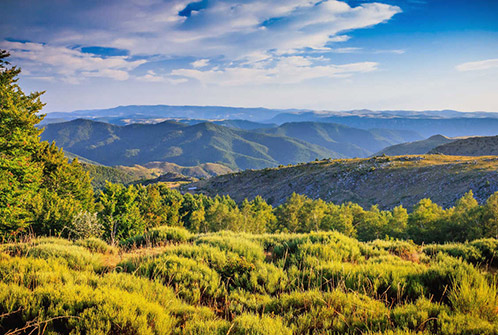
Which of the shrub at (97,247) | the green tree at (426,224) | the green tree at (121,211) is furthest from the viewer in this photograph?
the green tree at (121,211)

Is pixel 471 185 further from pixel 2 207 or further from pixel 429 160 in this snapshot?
pixel 2 207

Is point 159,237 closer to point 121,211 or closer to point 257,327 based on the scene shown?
point 257,327

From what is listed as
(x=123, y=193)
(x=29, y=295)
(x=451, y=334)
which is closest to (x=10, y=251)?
(x=29, y=295)

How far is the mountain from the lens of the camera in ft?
313

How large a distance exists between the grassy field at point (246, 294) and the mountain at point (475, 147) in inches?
4654

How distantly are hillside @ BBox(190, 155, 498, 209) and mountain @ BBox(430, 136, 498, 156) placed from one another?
5163 cm

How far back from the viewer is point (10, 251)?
7004 millimetres

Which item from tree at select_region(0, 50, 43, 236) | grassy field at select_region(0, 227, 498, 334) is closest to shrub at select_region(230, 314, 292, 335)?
grassy field at select_region(0, 227, 498, 334)

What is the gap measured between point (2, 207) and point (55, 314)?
20.8 meters

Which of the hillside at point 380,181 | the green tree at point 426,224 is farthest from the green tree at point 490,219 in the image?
the hillside at point 380,181

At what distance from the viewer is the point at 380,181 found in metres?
57.9

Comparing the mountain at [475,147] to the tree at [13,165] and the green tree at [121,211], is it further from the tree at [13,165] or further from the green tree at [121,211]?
the tree at [13,165]

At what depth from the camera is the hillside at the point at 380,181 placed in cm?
4319

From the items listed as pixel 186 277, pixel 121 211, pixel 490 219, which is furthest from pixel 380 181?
pixel 186 277
